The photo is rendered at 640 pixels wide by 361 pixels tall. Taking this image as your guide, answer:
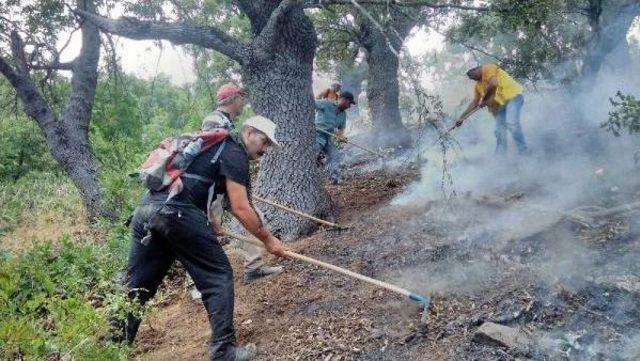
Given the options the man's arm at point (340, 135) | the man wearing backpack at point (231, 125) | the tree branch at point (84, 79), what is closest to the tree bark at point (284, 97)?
the man wearing backpack at point (231, 125)

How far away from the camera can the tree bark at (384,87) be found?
11508 mm

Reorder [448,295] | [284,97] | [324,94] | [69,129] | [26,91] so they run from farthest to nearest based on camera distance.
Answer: [324,94] < [69,129] < [26,91] < [284,97] < [448,295]

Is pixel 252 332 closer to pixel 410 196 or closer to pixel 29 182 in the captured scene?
pixel 410 196

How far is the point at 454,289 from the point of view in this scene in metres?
3.95

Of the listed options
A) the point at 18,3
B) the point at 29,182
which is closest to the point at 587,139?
the point at 18,3

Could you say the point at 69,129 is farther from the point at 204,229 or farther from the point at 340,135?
the point at 204,229

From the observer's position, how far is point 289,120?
6082mm

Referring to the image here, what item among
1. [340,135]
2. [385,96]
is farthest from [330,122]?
[385,96]

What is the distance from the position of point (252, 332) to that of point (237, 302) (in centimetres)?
63

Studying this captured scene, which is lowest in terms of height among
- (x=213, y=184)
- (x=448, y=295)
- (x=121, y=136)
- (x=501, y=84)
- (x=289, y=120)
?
(x=448, y=295)

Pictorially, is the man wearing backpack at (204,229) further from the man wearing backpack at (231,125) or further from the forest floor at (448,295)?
the forest floor at (448,295)

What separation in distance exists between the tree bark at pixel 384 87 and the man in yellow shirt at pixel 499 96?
13.4ft

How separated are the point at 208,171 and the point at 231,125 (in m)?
0.60

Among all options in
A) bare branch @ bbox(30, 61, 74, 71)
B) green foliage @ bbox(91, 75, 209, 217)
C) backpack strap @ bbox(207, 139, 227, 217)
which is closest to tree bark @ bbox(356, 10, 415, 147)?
green foliage @ bbox(91, 75, 209, 217)
